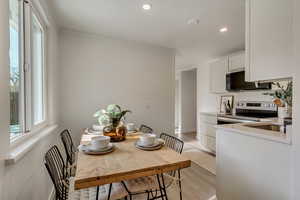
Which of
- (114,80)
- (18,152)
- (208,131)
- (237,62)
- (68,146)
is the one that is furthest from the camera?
(208,131)

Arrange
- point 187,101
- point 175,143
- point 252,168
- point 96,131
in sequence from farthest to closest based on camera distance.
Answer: point 187,101 < point 96,131 < point 175,143 < point 252,168

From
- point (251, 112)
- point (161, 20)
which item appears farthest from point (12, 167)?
point (251, 112)

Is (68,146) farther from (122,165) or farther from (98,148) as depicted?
(122,165)

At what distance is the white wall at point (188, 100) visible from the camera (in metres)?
5.90

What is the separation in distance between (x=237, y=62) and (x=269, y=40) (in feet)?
7.38

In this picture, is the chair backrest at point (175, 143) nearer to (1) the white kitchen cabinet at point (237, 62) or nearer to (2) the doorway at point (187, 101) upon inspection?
(1) the white kitchen cabinet at point (237, 62)

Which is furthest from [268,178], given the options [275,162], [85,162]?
[85,162]

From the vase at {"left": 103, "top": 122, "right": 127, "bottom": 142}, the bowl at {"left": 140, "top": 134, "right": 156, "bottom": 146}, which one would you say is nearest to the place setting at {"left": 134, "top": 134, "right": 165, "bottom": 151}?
the bowl at {"left": 140, "top": 134, "right": 156, "bottom": 146}

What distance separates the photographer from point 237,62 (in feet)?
11.1

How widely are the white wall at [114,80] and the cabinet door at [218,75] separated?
3.83 ft

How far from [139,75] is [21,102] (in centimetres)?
223

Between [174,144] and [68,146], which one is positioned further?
[68,146]

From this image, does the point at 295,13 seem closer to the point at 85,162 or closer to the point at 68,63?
the point at 85,162

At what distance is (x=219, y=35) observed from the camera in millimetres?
2924
